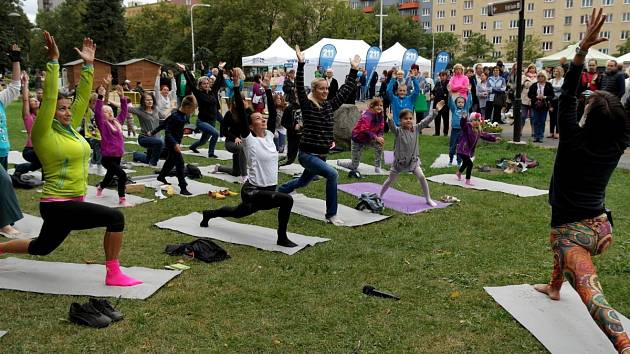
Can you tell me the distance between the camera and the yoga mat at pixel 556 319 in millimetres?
4047

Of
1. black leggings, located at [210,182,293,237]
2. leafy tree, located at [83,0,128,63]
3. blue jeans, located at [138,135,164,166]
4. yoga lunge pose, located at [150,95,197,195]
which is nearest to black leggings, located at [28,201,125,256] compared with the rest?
black leggings, located at [210,182,293,237]

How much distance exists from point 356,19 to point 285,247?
68.9 metres

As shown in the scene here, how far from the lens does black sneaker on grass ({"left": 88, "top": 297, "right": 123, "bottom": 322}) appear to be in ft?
14.6

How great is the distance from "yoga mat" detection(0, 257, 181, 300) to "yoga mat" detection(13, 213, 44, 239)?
4.17 ft

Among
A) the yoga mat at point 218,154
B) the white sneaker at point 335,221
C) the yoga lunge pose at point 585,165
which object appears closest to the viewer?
the yoga lunge pose at point 585,165

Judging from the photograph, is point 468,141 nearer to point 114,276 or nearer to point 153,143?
point 153,143

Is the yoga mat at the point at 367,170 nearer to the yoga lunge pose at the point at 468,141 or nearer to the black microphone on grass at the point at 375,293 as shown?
the yoga lunge pose at the point at 468,141

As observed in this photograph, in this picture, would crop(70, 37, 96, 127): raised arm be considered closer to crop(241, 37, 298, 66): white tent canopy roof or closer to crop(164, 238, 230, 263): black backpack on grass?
crop(164, 238, 230, 263): black backpack on grass

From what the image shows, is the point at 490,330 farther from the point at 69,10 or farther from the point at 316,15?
the point at 69,10

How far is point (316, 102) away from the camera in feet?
23.9

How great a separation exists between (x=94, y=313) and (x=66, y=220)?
2.87ft

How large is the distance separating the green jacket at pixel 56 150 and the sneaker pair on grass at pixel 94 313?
0.96 m

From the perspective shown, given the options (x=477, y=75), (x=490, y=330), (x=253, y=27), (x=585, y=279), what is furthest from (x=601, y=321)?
(x=253, y=27)

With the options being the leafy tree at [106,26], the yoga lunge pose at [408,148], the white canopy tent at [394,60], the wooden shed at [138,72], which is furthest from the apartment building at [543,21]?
the yoga lunge pose at [408,148]
